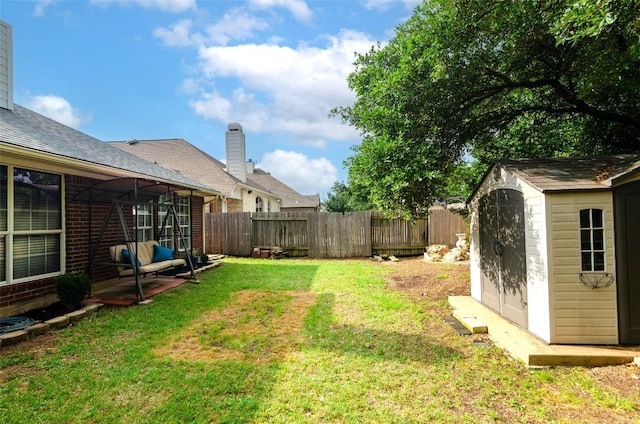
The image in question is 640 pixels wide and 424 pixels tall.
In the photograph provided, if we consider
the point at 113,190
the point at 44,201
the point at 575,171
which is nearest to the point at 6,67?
the point at 113,190

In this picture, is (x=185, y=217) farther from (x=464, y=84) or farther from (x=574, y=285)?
(x=574, y=285)

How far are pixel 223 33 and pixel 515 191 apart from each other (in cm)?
749

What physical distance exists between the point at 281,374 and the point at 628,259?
4201 mm

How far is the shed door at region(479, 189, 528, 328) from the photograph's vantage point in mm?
4145

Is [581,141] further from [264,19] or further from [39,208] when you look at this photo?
[39,208]

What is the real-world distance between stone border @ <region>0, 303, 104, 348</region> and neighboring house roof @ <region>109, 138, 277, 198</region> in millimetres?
10588

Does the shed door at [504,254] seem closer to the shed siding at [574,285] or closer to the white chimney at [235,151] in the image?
the shed siding at [574,285]

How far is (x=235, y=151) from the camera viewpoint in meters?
18.3

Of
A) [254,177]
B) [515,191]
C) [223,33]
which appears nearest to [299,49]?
[223,33]

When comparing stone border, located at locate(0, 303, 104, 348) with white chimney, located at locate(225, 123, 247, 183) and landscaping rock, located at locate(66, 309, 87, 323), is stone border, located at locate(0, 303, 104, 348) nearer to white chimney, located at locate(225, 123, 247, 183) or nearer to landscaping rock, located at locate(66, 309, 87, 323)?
landscaping rock, located at locate(66, 309, 87, 323)

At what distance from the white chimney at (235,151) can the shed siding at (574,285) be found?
1649 centimetres

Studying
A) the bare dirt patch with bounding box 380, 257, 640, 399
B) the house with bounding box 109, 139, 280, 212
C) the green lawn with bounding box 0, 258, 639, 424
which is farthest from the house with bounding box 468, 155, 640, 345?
the house with bounding box 109, 139, 280, 212

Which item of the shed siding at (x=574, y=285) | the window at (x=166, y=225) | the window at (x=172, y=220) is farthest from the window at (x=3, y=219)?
the shed siding at (x=574, y=285)

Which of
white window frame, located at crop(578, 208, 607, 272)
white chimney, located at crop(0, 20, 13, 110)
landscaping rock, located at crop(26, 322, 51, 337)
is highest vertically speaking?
white chimney, located at crop(0, 20, 13, 110)
